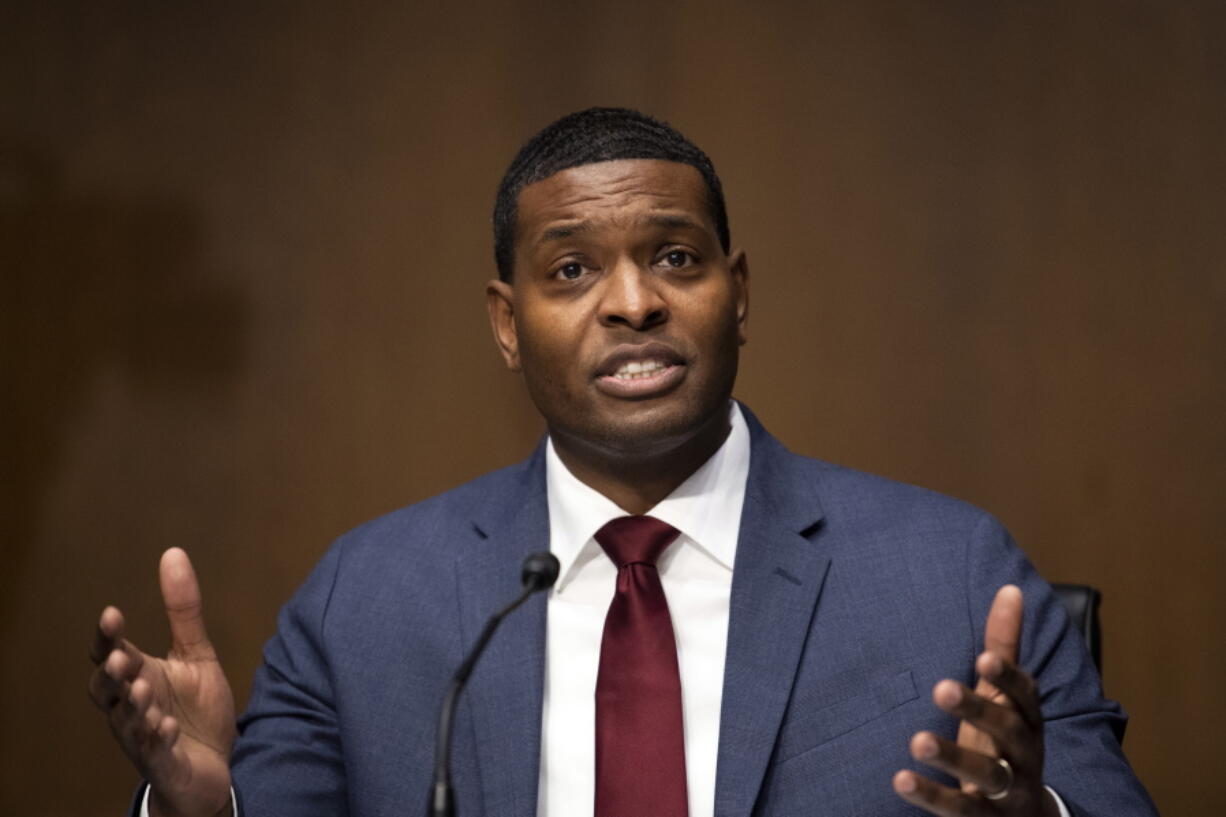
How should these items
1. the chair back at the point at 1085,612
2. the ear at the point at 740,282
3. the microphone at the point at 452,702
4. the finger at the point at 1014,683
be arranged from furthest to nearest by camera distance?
the chair back at the point at 1085,612
the ear at the point at 740,282
the finger at the point at 1014,683
the microphone at the point at 452,702

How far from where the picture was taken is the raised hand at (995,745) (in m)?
1.38

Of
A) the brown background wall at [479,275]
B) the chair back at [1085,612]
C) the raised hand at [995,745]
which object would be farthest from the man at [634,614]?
the brown background wall at [479,275]

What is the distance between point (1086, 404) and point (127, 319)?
203 centimetres

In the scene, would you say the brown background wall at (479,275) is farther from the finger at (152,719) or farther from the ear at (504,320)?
the finger at (152,719)

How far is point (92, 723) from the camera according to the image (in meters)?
3.24

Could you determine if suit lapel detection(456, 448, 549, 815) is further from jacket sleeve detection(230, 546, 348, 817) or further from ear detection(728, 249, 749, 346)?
ear detection(728, 249, 749, 346)

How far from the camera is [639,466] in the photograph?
78.9 inches

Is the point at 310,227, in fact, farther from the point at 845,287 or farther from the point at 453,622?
the point at 453,622

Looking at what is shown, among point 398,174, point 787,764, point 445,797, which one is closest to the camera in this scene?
point 445,797

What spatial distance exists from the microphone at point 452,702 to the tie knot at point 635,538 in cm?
48

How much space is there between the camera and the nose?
1.87 metres

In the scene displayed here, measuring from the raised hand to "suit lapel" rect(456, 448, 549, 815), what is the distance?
1.80ft

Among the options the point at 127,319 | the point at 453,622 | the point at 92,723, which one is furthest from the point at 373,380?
Result: the point at 453,622

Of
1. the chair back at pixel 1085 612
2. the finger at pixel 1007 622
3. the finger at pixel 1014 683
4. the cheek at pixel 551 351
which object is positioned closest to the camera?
the finger at pixel 1014 683
